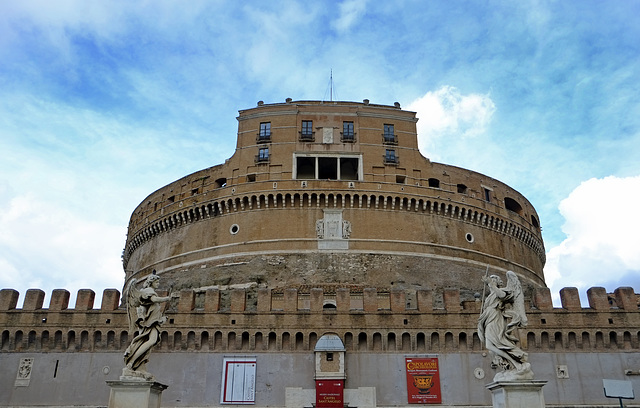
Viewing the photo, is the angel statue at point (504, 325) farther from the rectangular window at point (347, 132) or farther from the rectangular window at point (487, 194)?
the rectangular window at point (487, 194)

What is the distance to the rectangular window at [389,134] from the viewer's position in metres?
34.1

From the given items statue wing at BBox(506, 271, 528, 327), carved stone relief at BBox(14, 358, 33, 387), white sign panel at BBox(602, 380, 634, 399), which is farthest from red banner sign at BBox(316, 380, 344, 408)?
statue wing at BBox(506, 271, 528, 327)

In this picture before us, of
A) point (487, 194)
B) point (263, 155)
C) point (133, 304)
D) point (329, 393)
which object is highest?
point (263, 155)

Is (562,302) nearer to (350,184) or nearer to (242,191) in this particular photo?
(350,184)

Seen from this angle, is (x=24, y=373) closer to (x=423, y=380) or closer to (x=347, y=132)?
(x=423, y=380)

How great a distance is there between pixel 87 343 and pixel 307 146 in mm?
16228

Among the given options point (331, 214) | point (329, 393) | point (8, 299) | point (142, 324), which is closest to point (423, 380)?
point (329, 393)

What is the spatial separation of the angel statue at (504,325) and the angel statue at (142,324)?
593cm

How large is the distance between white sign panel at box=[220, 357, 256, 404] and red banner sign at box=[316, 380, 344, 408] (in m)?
2.53

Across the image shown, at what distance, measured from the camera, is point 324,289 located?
28859mm

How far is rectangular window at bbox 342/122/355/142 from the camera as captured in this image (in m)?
33.7

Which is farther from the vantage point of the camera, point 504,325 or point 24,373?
point 24,373

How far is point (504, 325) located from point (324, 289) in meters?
19.1

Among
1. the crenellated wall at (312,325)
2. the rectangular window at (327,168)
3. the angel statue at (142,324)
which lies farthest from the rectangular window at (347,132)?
the angel statue at (142,324)
